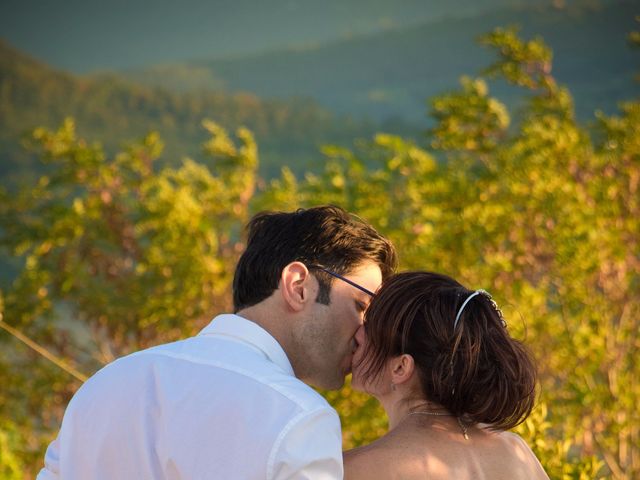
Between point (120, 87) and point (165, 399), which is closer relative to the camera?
point (165, 399)

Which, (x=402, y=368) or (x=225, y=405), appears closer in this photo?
(x=225, y=405)

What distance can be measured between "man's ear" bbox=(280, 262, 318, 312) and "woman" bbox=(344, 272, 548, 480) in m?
0.20

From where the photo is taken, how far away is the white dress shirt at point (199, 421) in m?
1.49

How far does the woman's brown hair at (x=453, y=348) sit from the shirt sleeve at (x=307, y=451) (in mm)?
685

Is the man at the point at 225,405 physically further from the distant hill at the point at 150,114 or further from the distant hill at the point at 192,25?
the distant hill at the point at 192,25

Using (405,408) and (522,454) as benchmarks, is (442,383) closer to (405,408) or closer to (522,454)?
(405,408)

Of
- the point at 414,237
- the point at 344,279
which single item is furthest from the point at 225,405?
the point at 414,237

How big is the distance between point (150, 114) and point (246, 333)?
993 inches

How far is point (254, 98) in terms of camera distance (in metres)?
27.4

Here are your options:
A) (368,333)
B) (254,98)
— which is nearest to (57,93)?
(254,98)

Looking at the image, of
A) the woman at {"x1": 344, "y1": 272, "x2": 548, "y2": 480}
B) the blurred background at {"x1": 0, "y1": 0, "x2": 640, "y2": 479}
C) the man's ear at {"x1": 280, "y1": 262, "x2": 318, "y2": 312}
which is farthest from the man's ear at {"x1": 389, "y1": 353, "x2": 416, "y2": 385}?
the blurred background at {"x1": 0, "y1": 0, "x2": 640, "y2": 479}

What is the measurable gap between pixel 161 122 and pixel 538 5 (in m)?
10.7

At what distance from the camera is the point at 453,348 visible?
2.16 meters

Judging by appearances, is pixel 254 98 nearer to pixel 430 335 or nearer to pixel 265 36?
pixel 265 36
